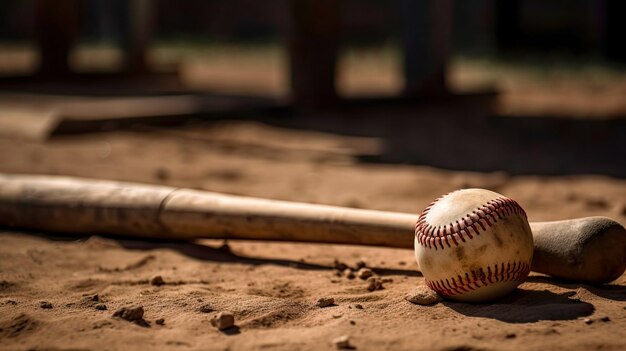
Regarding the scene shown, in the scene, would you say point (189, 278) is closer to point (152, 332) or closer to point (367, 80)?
point (152, 332)

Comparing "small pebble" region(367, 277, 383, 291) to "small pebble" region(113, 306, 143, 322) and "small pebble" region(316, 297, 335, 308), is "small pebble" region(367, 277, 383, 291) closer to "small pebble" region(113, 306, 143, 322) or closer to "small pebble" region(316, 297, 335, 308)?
"small pebble" region(316, 297, 335, 308)

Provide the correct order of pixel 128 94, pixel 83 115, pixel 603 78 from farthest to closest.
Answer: pixel 603 78
pixel 128 94
pixel 83 115

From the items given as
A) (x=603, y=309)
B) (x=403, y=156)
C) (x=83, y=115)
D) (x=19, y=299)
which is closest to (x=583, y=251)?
(x=603, y=309)

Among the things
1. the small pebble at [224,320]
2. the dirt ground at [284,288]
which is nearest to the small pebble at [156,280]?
the dirt ground at [284,288]

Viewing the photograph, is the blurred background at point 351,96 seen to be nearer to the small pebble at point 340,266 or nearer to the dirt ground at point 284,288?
the dirt ground at point 284,288

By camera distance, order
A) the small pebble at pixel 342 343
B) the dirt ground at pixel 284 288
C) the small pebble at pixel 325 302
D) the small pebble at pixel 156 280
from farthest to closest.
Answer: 1. the small pebble at pixel 156 280
2. the small pebble at pixel 325 302
3. the dirt ground at pixel 284 288
4. the small pebble at pixel 342 343

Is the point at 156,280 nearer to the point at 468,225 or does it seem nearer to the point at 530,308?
the point at 468,225

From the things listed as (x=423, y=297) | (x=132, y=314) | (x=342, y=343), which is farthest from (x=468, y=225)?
(x=132, y=314)
